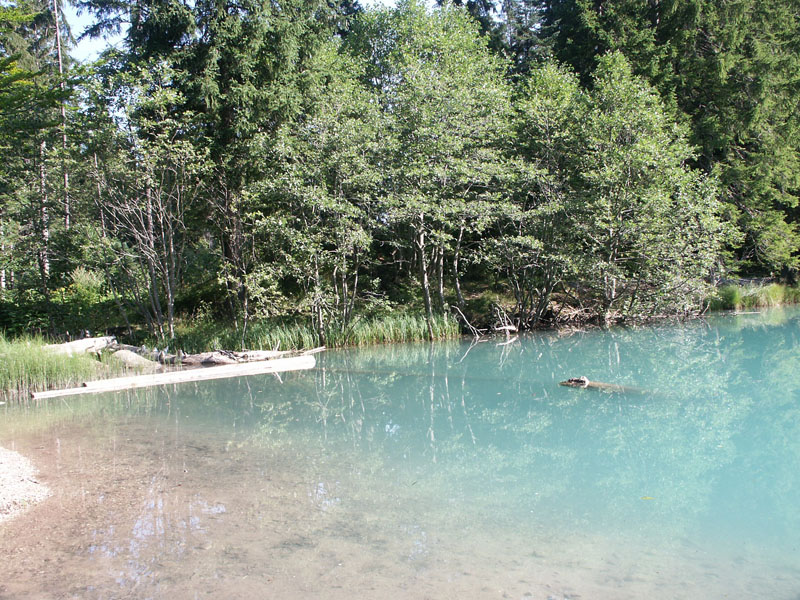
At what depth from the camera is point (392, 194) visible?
14.4 metres

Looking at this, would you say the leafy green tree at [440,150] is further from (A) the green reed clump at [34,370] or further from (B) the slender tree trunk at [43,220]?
(B) the slender tree trunk at [43,220]

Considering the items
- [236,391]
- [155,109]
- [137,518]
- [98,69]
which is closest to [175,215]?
[155,109]

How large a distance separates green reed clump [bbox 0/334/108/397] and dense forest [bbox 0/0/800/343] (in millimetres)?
4098

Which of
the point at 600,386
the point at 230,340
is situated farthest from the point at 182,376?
the point at 600,386

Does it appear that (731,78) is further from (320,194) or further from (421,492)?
(421,492)

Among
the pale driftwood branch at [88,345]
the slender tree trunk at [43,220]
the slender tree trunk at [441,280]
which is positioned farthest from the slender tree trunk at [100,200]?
the slender tree trunk at [441,280]

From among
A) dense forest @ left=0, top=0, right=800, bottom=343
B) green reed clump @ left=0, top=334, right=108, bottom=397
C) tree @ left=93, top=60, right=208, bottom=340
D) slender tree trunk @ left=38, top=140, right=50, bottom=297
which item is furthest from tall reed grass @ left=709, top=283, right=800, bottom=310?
slender tree trunk @ left=38, top=140, right=50, bottom=297

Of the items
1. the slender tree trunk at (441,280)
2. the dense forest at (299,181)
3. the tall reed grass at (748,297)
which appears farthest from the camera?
the tall reed grass at (748,297)

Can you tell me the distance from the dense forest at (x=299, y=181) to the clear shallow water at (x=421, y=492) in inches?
206

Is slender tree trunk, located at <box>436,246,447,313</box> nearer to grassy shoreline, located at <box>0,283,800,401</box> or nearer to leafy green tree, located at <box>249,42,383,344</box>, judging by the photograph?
grassy shoreline, located at <box>0,283,800,401</box>

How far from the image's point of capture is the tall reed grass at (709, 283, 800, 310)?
761 inches

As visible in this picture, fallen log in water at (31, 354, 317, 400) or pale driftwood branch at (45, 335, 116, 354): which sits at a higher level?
pale driftwood branch at (45, 335, 116, 354)

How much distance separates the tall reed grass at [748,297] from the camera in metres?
19.3

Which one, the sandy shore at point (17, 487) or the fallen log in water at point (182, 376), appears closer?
the sandy shore at point (17, 487)
